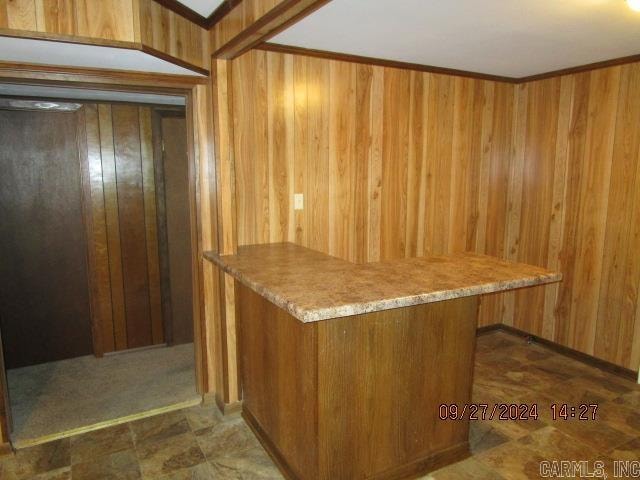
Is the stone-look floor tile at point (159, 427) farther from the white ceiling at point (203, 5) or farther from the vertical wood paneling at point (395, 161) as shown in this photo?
the white ceiling at point (203, 5)

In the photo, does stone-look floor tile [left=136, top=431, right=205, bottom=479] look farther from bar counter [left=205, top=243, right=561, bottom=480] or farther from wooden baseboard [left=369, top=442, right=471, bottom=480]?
wooden baseboard [left=369, top=442, right=471, bottom=480]

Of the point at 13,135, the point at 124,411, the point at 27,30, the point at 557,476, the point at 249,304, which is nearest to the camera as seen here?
the point at 27,30

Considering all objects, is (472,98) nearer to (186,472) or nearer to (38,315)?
(186,472)

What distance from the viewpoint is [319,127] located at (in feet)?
9.71

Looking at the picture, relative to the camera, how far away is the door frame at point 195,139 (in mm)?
2234

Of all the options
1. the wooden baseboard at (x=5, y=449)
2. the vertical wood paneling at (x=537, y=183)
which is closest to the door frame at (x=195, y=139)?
the wooden baseboard at (x=5, y=449)

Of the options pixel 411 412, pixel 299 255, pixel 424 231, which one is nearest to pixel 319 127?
pixel 299 255

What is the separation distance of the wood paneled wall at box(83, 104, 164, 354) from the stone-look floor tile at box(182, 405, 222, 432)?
1187 millimetres

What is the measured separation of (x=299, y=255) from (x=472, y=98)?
2143 millimetres

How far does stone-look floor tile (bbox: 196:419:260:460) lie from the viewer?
238 cm

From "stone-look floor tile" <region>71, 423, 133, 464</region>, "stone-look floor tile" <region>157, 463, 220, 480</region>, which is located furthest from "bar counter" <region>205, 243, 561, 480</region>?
"stone-look floor tile" <region>71, 423, 133, 464</region>

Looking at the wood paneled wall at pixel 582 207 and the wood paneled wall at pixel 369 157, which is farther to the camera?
the wood paneled wall at pixel 582 207

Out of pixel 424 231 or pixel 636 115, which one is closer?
pixel 636 115

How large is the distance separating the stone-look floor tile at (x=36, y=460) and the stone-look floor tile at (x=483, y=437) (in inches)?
82.9
